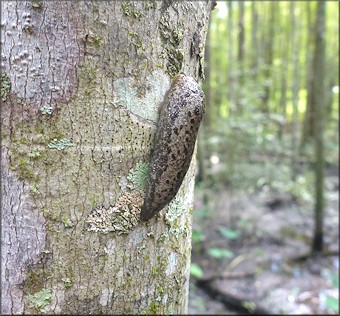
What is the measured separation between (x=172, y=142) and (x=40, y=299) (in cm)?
48

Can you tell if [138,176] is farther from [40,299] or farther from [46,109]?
[40,299]

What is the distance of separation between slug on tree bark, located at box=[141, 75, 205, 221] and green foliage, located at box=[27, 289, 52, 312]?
0.29 metres

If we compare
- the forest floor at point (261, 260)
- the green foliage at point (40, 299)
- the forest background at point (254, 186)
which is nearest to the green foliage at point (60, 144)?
the green foliage at point (40, 299)

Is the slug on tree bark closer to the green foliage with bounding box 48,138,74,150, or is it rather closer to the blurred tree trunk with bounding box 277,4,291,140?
the green foliage with bounding box 48,138,74,150

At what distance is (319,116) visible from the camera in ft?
14.9

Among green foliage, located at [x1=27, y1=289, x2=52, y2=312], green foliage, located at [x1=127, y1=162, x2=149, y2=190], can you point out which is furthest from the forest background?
green foliage, located at [x1=27, y1=289, x2=52, y2=312]

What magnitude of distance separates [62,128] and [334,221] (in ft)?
18.9

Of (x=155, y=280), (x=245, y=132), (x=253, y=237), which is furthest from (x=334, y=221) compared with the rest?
(x=155, y=280)

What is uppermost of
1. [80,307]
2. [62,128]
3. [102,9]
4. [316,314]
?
[102,9]

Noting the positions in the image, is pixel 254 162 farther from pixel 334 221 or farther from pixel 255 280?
pixel 255 280

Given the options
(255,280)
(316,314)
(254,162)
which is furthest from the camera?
(254,162)

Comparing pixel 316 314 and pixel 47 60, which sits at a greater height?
pixel 47 60

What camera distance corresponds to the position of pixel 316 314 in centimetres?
356

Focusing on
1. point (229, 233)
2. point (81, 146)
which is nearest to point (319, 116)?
point (229, 233)
